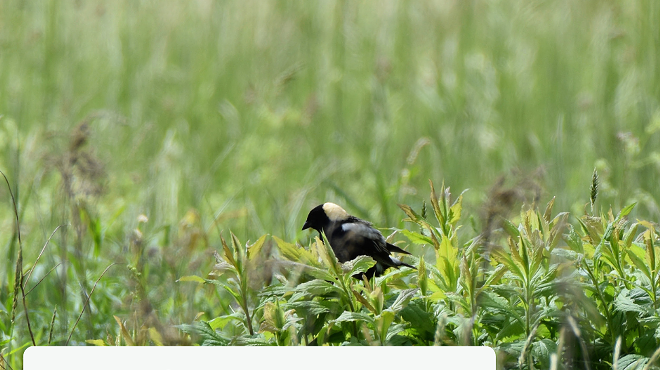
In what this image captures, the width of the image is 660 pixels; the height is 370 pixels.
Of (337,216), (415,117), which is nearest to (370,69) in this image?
(415,117)

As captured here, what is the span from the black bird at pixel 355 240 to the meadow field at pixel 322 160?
0.47 ft

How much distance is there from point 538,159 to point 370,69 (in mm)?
1861

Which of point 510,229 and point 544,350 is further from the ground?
point 510,229

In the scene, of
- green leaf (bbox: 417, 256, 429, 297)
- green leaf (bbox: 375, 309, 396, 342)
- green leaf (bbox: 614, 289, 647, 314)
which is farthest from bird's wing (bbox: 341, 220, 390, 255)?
green leaf (bbox: 614, 289, 647, 314)

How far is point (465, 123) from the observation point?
5336mm

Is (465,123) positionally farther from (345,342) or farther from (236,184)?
(345,342)

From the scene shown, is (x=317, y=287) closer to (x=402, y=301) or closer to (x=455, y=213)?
(x=402, y=301)

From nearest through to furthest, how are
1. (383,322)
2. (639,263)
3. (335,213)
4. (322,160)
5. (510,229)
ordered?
(383,322)
(639,263)
(510,229)
(335,213)
(322,160)

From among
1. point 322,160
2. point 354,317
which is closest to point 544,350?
point 354,317

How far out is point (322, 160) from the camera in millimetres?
5203

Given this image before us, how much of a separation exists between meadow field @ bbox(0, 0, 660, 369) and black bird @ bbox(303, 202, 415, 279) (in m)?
0.14

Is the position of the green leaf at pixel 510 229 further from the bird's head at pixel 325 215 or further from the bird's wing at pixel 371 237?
the bird's head at pixel 325 215

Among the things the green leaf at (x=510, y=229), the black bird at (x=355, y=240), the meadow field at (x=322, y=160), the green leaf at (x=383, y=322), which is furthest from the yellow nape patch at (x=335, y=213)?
the green leaf at (x=383, y=322)

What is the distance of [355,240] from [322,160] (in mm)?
3262
